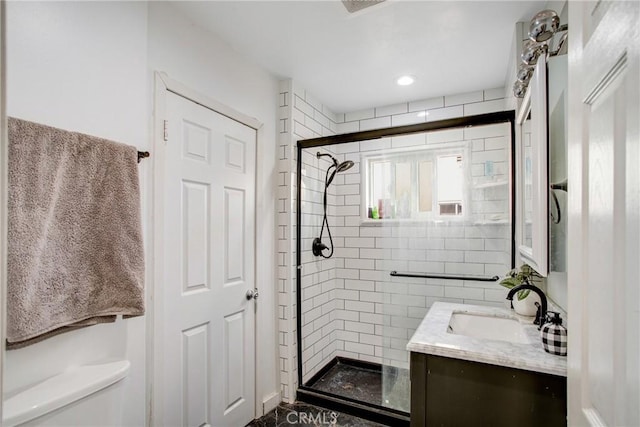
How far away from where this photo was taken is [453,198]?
7.07ft

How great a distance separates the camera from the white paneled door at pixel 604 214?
46 centimetres

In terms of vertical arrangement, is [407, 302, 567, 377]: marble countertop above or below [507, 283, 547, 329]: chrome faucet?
below

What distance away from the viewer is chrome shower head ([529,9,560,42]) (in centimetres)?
120

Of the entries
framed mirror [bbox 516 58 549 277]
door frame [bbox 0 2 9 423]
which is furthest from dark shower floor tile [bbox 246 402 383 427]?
door frame [bbox 0 2 9 423]

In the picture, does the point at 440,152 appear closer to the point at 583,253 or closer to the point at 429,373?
the point at 429,373

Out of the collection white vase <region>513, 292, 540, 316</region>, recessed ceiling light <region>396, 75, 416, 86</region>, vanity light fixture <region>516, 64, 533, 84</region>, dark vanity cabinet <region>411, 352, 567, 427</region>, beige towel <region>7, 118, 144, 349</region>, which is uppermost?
recessed ceiling light <region>396, 75, 416, 86</region>

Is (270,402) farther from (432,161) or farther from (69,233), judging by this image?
(432,161)

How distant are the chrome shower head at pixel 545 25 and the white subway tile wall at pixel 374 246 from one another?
0.81m

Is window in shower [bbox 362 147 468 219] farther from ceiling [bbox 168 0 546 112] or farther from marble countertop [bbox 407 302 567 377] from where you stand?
marble countertop [bbox 407 302 567 377]

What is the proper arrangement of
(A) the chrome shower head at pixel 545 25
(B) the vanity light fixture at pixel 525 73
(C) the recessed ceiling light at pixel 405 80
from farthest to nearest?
(C) the recessed ceiling light at pixel 405 80, (B) the vanity light fixture at pixel 525 73, (A) the chrome shower head at pixel 545 25

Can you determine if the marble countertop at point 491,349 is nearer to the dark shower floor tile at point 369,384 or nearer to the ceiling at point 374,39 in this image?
the dark shower floor tile at point 369,384

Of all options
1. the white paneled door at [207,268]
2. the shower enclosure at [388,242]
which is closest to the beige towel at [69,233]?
the white paneled door at [207,268]

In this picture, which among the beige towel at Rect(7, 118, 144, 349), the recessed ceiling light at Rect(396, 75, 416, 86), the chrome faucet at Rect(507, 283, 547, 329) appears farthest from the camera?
the recessed ceiling light at Rect(396, 75, 416, 86)

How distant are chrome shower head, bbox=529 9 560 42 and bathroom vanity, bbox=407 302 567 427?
47.3 inches
